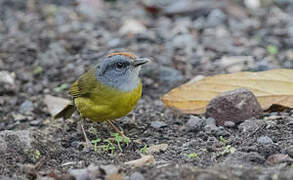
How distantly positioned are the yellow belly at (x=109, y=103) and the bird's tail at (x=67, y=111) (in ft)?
1.37

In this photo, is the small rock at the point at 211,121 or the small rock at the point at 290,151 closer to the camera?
the small rock at the point at 290,151

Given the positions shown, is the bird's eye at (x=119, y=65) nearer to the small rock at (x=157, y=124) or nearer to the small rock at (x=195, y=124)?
the small rock at (x=157, y=124)

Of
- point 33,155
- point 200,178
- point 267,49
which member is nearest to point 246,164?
point 200,178

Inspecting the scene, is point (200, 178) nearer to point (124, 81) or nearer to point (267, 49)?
point (124, 81)

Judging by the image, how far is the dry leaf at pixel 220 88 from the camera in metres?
4.61

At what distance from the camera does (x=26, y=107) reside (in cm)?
566

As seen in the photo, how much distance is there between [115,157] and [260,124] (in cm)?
130

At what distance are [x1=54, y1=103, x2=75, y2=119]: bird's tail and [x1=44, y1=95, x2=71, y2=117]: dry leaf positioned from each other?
0.06 metres

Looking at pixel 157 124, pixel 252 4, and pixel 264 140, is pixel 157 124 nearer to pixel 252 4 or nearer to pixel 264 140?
pixel 264 140

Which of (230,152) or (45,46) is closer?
(230,152)

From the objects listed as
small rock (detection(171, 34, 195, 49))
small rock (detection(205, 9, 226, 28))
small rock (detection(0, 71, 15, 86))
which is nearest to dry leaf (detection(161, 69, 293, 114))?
small rock (detection(0, 71, 15, 86))

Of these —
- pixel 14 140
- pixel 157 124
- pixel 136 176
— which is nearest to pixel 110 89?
pixel 157 124

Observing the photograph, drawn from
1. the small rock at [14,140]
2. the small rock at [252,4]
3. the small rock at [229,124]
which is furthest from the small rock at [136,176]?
the small rock at [252,4]

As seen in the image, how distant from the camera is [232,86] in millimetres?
4750
